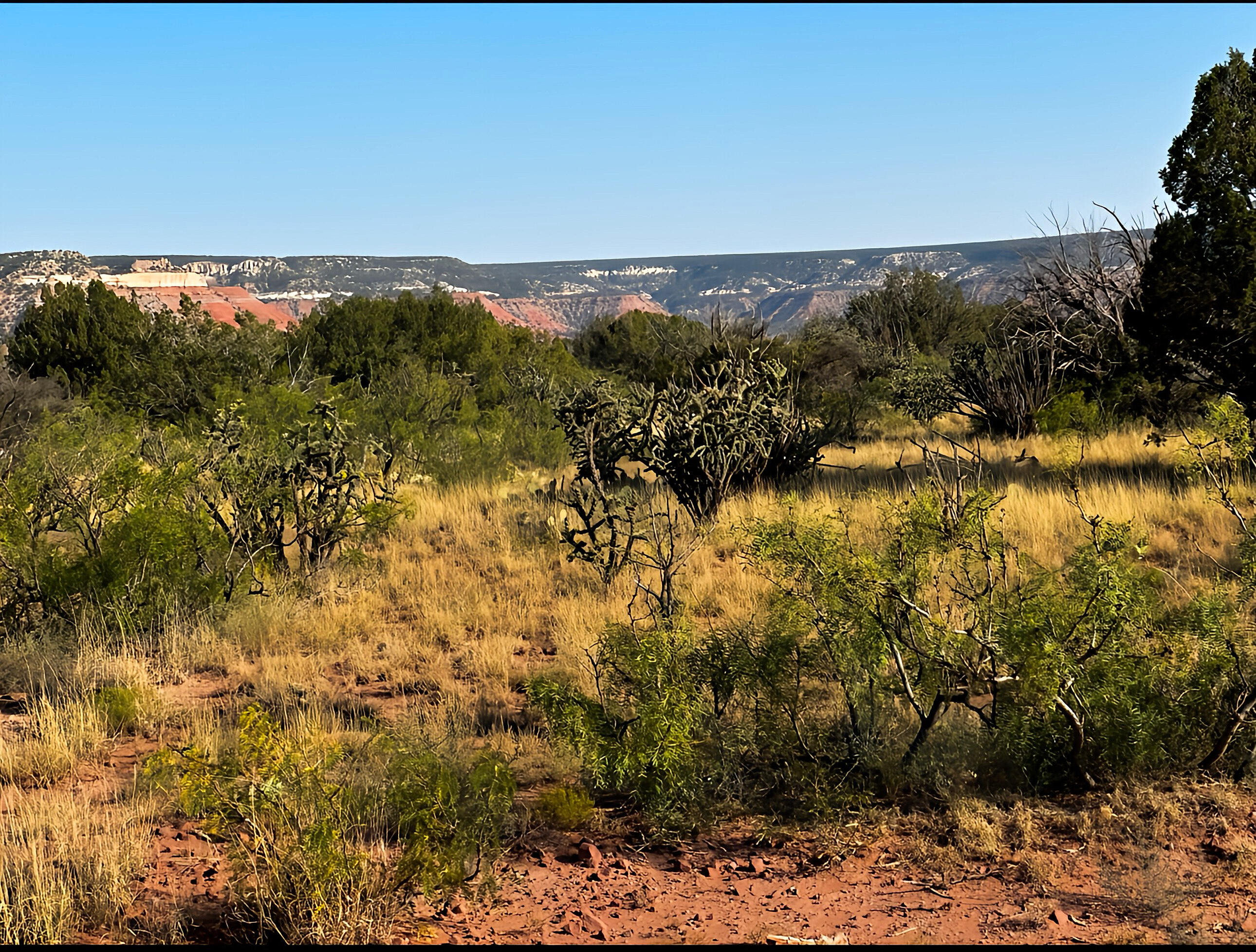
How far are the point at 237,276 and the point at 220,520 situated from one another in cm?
13695

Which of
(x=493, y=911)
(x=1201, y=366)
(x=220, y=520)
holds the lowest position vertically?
(x=493, y=911)

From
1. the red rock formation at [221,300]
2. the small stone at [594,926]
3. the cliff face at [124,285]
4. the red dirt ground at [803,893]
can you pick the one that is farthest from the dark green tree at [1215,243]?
the red rock formation at [221,300]

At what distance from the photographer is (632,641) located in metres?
4.85

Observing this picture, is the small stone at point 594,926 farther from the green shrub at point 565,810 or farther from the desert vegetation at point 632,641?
the green shrub at point 565,810

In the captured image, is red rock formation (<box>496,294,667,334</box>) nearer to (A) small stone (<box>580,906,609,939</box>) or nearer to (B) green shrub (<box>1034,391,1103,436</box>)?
(B) green shrub (<box>1034,391,1103,436</box>)

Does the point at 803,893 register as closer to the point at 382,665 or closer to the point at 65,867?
the point at 65,867

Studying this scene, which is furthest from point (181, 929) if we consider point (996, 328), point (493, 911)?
point (996, 328)

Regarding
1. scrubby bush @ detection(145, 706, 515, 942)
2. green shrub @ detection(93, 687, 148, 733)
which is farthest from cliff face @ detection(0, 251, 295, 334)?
scrubby bush @ detection(145, 706, 515, 942)

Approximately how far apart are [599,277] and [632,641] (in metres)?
178

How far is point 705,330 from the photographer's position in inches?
953

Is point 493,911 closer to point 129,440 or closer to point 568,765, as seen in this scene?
point 568,765

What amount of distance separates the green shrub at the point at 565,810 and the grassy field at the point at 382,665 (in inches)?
3.1

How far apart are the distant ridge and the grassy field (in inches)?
3767

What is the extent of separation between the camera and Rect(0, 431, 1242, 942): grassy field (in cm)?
400
